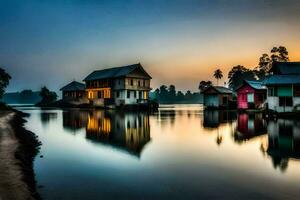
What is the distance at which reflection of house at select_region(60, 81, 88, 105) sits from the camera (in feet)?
279

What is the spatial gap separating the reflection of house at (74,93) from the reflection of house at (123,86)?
50.7 feet

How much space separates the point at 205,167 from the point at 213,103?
→ 50.2 meters

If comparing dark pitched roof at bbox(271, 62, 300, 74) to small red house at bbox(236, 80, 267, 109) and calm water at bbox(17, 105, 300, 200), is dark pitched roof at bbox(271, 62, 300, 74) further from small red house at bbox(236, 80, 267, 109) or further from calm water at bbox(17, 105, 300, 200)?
calm water at bbox(17, 105, 300, 200)

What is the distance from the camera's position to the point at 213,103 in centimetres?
6034

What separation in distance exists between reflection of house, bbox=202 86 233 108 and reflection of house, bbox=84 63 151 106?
14.1m

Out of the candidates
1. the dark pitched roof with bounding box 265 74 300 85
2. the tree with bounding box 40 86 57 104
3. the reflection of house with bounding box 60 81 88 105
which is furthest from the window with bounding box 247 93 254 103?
the tree with bounding box 40 86 57 104

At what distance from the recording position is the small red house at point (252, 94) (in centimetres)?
4716

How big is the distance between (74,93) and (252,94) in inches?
2359

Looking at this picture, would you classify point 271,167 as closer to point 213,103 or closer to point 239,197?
point 239,197

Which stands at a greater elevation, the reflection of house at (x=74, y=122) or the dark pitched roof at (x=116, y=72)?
the dark pitched roof at (x=116, y=72)

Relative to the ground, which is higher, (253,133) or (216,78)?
(216,78)

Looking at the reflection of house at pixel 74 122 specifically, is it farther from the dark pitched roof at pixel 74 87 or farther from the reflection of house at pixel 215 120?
the dark pitched roof at pixel 74 87

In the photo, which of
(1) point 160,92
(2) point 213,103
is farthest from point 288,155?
(1) point 160,92

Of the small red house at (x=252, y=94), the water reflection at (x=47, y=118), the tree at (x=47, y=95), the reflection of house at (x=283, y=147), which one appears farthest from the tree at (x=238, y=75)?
the reflection of house at (x=283, y=147)
